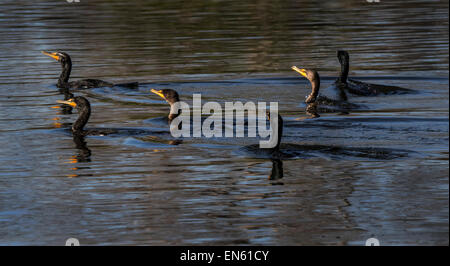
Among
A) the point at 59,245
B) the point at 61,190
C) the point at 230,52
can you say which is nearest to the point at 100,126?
the point at 61,190

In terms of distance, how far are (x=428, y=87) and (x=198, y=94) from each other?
5.10 metres

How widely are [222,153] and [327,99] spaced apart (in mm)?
5666

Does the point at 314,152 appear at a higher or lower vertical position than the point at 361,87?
lower

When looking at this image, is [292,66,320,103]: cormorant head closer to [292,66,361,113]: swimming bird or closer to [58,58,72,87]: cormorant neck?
[292,66,361,113]: swimming bird

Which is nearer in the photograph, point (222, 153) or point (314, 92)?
point (222, 153)

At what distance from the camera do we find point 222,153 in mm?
15164

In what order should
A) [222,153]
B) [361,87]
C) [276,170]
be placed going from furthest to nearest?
[361,87]
[222,153]
[276,170]

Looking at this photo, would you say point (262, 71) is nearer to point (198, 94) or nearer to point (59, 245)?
point (198, 94)

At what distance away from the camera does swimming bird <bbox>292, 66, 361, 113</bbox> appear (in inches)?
758

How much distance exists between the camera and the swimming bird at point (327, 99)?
19266mm

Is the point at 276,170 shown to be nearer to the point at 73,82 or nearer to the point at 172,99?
the point at 172,99

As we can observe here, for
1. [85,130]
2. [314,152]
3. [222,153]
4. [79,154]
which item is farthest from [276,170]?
[85,130]

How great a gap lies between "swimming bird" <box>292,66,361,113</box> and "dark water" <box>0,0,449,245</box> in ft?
1.24

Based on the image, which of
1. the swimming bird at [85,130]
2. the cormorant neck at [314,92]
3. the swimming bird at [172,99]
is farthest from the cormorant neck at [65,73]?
the cormorant neck at [314,92]
